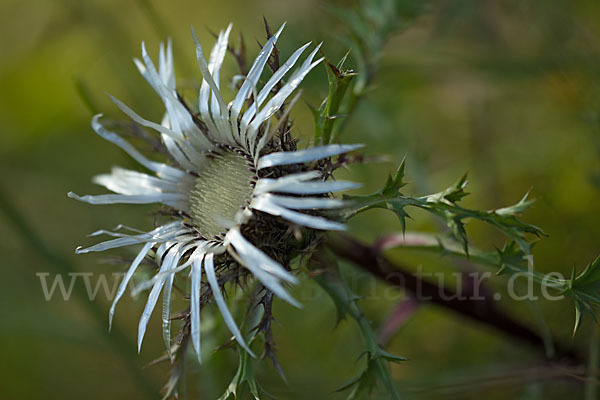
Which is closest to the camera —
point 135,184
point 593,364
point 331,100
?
point 331,100

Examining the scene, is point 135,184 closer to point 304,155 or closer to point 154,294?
point 154,294

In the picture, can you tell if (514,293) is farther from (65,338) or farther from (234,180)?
(65,338)

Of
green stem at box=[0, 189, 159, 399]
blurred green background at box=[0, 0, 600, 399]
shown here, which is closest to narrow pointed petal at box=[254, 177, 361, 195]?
blurred green background at box=[0, 0, 600, 399]

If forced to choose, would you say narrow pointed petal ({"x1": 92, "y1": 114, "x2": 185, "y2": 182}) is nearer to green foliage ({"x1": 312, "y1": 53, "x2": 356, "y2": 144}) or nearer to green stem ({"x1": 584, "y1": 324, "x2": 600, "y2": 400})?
green foliage ({"x1": 312, "y1": 53, "x2": 356, "y2": 144})

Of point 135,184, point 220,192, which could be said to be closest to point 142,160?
point 135,184

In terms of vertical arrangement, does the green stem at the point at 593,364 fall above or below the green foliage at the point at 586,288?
below

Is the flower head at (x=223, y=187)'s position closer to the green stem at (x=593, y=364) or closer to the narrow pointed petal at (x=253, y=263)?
the narrow pointed petal at (x=253, y=263)

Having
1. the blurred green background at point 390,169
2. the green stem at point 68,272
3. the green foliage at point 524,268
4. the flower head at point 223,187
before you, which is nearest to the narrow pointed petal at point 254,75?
the flower head at point 223,187
